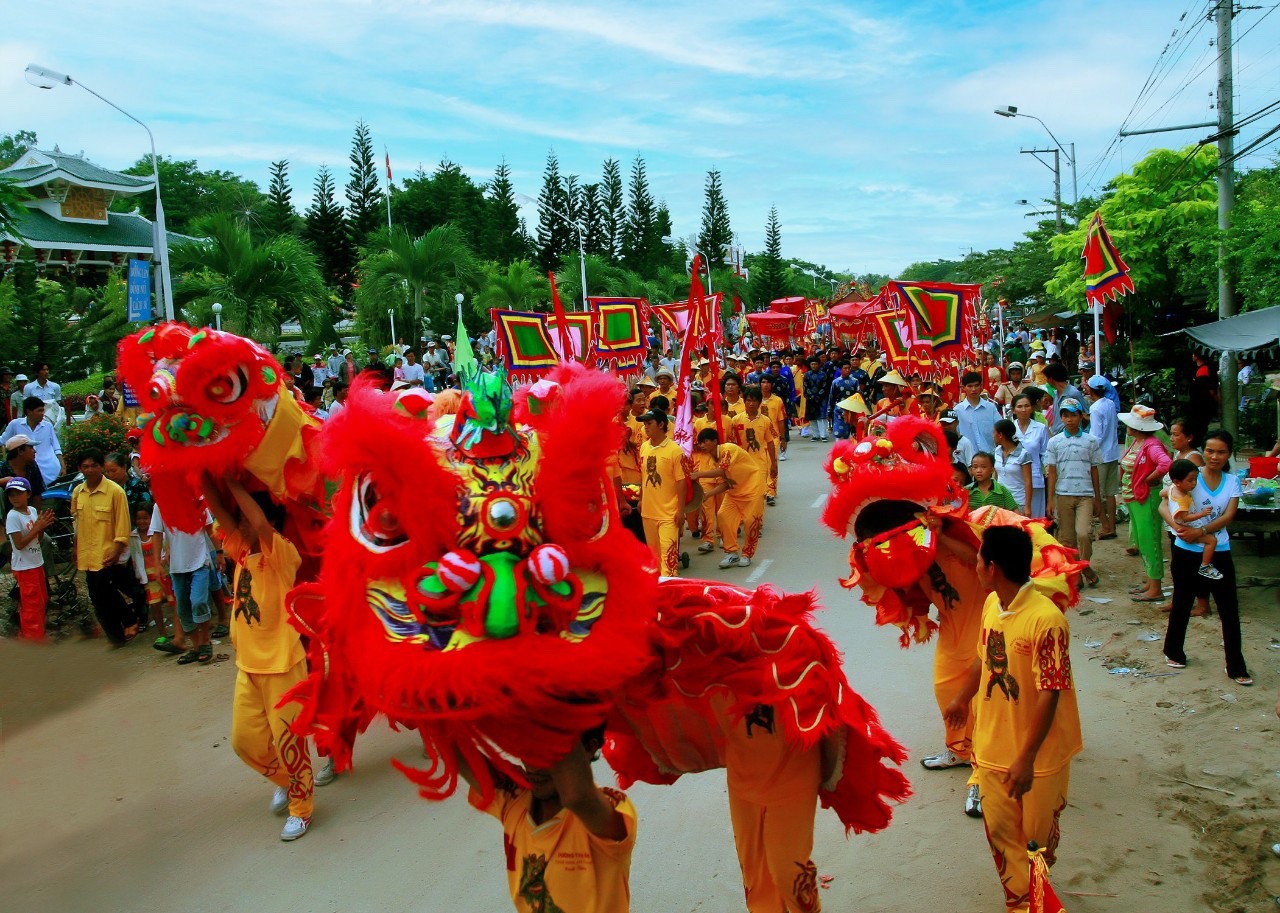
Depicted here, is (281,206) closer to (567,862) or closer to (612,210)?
(612,210)

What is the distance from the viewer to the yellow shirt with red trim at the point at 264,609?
4.91 m

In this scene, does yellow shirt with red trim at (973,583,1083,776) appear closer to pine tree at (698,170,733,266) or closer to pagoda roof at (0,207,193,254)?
pagoda roof at (0,207,193,254)

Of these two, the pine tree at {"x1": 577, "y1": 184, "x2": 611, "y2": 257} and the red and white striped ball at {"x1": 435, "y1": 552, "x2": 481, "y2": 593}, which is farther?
the pine tree at {"x1": 577, "y1": 184, "x2": 611, "y2": 257}

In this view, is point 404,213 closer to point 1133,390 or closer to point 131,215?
point 131,215

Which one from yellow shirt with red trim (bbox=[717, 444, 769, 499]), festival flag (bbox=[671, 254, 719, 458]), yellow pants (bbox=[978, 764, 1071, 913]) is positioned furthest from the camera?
yellow shirt with red trim (bbox=[717, 444, 769, 499])

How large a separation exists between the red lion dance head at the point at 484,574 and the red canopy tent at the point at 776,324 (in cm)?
3553

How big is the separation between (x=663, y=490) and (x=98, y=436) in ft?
20.4

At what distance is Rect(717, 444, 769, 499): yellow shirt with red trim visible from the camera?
10.3 meters

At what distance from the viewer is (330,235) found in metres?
53.2

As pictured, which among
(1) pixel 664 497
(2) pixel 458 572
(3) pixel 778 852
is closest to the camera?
(2) pixel 458 572

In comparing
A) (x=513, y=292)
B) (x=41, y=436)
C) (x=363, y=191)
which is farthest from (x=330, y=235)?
(x=41, y=436)

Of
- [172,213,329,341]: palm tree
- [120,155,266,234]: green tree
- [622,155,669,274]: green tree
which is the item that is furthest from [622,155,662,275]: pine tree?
[172,213,329,341]: palm tree

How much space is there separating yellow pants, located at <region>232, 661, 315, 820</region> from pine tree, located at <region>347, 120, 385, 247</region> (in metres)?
52.6

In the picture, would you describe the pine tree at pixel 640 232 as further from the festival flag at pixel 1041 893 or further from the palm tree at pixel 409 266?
the festival flag at pixel 1041 893
